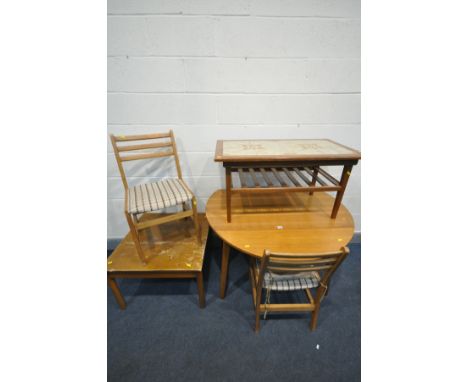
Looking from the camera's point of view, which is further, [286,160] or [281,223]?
[281,223]

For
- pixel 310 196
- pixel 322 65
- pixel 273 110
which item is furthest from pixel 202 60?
pixel 310 196

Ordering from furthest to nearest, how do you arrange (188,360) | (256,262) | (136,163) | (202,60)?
(136,163), (202,60), (256,262), (188,360)

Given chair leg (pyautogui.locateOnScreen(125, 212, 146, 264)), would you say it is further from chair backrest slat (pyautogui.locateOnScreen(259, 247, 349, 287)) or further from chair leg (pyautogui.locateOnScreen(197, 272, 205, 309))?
chair backrest slat (pyautogui.locateOnScreen(259, 247, 349, 287))

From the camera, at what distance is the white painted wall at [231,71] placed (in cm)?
135

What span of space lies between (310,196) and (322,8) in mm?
1341

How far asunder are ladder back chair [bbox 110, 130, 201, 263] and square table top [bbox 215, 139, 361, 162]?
0.44 metres

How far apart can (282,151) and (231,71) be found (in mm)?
786

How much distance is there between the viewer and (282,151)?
46.4 inches

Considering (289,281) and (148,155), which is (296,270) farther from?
(148,155)

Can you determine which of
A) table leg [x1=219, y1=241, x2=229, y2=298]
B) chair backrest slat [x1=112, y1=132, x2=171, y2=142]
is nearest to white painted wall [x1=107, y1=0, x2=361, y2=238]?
chair backrest slat [x1=112, y1=132, x2=171, y2=142]

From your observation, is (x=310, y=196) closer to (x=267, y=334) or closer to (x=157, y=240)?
(x=267, y=334)

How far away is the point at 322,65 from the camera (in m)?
1.48

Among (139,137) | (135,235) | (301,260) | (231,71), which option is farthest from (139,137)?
(301,260)

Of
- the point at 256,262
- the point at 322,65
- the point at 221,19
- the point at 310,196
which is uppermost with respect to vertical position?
the point at 221,19
